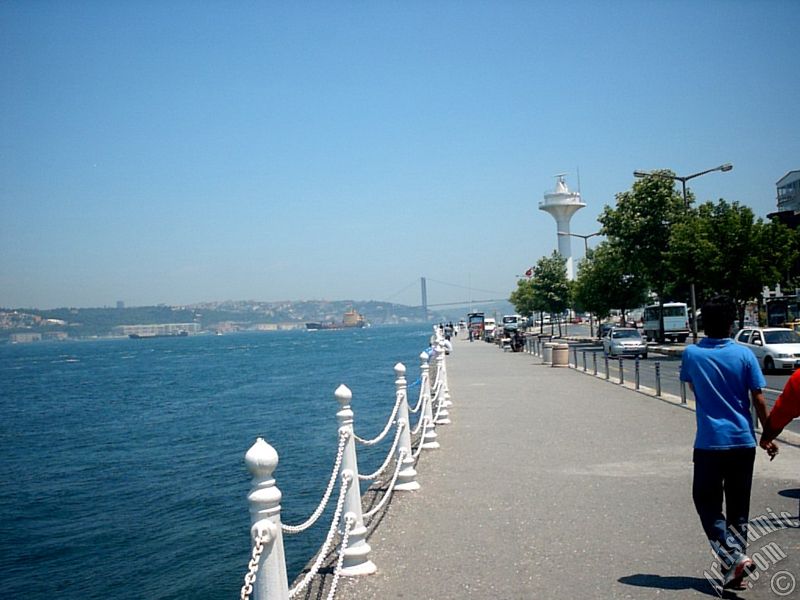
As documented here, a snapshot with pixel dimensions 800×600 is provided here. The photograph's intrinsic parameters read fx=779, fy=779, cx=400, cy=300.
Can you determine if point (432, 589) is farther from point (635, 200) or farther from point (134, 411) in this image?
point (635, 200)

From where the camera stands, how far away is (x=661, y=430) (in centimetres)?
1322

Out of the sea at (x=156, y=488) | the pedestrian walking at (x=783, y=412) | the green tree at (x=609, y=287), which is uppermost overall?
the green tree at (x=609, y=287)

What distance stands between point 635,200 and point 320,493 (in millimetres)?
32693

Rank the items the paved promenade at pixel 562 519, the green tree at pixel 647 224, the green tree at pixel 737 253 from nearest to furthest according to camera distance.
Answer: the paved promenade at pixel 562 519, the green tree at pixel 737 253, the green tree at pixel 647 224

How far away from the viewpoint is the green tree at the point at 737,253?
33219 mm

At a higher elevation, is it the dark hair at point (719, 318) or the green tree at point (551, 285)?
the green tree at point (551, 285)

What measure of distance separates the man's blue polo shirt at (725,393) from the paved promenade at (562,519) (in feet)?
3.50

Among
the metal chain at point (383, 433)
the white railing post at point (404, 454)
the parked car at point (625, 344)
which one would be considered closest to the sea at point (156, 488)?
the white railing post at point (404, 454)

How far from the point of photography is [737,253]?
110 feet

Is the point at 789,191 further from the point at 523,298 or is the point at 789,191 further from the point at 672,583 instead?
the point at 672,583

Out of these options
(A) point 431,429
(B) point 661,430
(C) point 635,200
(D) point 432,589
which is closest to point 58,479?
(A) point 431,429

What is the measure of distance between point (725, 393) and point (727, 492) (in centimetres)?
72

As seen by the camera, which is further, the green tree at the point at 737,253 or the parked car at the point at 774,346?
the green tree at the point at 737,253

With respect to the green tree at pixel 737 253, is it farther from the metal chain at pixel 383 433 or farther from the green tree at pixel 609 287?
the metal chain at pixel 383 433
